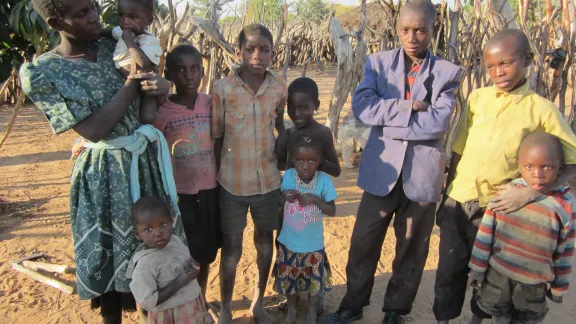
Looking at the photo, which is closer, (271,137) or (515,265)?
(515,265)

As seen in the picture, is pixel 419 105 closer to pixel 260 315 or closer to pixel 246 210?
pixel 246 210

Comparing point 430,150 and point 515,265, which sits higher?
point 430,150

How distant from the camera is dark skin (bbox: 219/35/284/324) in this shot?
2.10 meters

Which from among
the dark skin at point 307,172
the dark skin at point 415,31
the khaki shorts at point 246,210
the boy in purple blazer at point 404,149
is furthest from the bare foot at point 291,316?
the dark skin at point 415,31

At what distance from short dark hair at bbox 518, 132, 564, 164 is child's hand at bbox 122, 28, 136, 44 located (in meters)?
1.81

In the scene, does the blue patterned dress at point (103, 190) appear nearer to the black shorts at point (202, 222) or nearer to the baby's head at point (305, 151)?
the black shorts at point (202, 222)

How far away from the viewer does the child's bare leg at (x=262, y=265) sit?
2.42 meters

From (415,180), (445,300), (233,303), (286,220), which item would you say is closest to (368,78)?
(415,180)

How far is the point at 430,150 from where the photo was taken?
212cm

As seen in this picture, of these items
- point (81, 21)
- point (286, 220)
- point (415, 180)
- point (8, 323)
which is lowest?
point (8, 323)

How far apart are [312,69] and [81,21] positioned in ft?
59.7

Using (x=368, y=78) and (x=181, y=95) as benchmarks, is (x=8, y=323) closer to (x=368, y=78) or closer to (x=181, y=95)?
(x=181, y=95)

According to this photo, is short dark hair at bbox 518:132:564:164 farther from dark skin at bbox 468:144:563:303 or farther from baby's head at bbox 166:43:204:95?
baby's head at bbox 166:43:204:95

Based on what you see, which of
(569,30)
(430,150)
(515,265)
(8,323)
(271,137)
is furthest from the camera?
(569,30)
